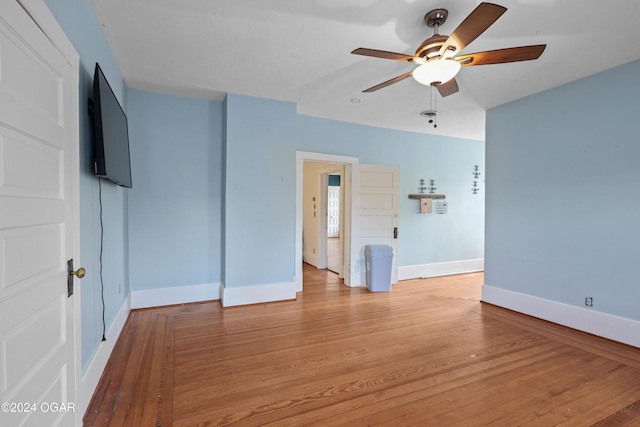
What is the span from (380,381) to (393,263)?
2.94 meters

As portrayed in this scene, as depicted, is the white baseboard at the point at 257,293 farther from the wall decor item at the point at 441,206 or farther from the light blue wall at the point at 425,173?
the wall decor item at the point at 441,206

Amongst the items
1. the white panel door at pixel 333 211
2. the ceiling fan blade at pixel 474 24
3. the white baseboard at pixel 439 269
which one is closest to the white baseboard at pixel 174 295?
the white baseboard at pixel 439 269

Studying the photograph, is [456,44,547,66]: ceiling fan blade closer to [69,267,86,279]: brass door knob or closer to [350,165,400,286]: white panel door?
[69,267,86,279]: brass door knob

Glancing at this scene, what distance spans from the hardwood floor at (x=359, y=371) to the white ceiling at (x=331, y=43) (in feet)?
9.03

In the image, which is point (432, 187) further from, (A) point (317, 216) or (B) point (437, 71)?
(B) point (437, 71)

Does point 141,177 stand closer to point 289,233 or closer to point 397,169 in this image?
point 289,233

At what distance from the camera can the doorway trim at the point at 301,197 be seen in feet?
14.7

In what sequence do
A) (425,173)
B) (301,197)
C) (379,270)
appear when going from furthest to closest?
(425,173), (379,270), (301,197)

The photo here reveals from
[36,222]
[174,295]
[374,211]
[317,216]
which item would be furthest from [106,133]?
[317,216]

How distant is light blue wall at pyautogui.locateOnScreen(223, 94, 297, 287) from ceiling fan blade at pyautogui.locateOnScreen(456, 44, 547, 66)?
2459 millimetres

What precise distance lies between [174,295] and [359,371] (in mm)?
2718

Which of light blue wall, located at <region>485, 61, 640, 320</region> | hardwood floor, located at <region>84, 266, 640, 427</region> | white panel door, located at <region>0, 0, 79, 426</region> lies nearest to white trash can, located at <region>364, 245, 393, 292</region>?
hardwood floor, located at <region>84, 266, 640, 427</region>

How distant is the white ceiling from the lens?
2.12m

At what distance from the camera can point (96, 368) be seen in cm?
212
